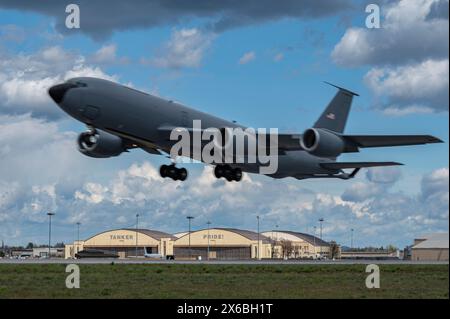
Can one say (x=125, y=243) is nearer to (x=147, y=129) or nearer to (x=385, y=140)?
(x=147, y=129)

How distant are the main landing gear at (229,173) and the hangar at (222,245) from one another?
122288mm

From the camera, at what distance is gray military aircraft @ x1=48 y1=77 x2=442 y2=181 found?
166ft

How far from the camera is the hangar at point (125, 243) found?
190750 millimetres

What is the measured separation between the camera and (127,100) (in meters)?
51.5

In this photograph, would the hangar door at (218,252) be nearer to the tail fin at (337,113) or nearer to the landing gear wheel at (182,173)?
the tail fin at (337,113)

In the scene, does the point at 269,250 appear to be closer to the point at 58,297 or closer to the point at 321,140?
the point at 321,140

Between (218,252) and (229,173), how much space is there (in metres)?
129

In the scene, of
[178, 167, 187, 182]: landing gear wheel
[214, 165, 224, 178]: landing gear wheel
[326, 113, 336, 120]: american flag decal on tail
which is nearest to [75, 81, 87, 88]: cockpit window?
[178, 167, 187, 182]: landing gear wheel

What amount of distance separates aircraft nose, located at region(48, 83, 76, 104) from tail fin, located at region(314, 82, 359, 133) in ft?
92.6

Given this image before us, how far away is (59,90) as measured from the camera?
166 ft

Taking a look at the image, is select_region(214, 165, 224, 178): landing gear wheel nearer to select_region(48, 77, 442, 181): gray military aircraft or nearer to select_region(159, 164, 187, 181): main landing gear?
select_region(48, 77, 442, 181): gray military aircraft

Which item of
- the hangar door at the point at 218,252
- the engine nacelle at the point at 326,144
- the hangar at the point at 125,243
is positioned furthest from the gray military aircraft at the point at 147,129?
the hangar at the point at 125,243
